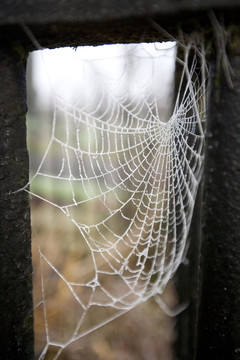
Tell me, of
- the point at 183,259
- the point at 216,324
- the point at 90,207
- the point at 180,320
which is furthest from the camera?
the point at 90,207

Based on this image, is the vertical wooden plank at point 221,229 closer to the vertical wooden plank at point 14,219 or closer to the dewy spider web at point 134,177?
the dewy spider web at point 134,177

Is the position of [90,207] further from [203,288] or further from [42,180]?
[203,288]

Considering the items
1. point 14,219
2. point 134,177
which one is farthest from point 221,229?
point 134,177

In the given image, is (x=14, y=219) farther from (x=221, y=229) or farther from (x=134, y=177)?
(x=134, y=177)

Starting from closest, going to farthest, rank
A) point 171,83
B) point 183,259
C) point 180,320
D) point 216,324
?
1. point 216,324
2. point 171,83
3. point 183,259
4. point 180,320

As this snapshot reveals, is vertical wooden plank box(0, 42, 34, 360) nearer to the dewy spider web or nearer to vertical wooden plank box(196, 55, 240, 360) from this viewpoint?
the dewy spider web

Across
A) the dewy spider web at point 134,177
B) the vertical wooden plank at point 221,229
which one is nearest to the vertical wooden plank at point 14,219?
the dewy spider web at point 134,177

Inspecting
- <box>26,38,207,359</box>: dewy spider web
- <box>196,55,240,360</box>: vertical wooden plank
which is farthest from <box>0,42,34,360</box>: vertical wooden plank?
<box>196,55,240,360</box>: vertical wooden plank

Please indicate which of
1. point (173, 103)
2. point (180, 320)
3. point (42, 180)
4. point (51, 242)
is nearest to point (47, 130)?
point (42, 180)
